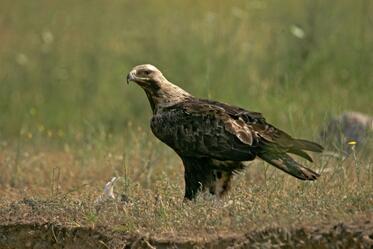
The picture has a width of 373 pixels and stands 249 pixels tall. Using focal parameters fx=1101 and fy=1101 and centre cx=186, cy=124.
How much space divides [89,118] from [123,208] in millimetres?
6232

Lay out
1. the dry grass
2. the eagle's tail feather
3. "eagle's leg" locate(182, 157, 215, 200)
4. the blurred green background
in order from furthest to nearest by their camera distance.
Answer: the blurred green background, "eagle's leg" locate(182, 157, 215, 200), the eagle's tail feather, the dry grass

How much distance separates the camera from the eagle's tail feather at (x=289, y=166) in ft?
25.5

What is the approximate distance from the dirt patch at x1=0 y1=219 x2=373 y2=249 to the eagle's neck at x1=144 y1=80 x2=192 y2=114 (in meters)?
1.41

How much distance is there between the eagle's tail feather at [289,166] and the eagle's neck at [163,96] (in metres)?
0.91

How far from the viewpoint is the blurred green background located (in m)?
13.5

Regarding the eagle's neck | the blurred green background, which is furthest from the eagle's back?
the blurred green background

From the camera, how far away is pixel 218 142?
7992mm

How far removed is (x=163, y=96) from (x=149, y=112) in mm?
5266

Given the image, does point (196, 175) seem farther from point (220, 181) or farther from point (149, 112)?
point (149, 112)

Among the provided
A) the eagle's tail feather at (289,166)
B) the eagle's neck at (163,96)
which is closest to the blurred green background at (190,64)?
the eagle's neck at (163,96)

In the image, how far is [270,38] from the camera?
14711 mm

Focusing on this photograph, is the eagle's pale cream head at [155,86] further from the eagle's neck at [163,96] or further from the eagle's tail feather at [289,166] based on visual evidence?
the eagle's tail feather at [289,166]

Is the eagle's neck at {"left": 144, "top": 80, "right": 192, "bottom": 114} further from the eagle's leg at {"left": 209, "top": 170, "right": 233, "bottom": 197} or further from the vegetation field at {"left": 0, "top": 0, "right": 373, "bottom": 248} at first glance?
the eagle's leg at {"left": 209, "top": 170, "right": 233, "bottom": 197}

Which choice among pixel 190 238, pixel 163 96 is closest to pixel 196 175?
pixel 163 96
